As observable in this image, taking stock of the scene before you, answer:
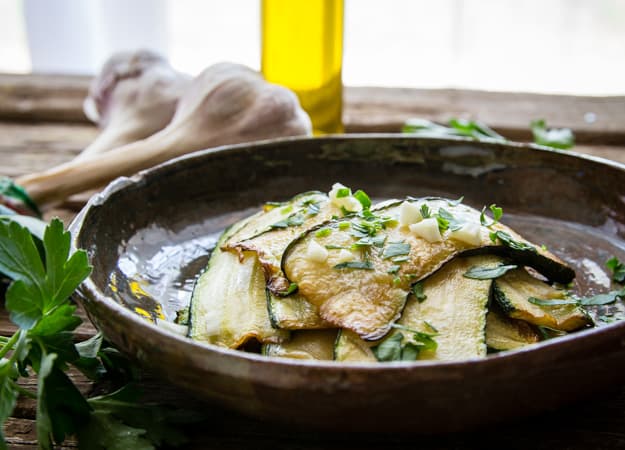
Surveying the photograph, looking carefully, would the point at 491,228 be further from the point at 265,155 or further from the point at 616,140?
the point at 616,140

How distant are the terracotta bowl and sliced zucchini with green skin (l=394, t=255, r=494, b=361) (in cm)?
12

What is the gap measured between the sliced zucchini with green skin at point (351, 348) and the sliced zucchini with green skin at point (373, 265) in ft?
0.05

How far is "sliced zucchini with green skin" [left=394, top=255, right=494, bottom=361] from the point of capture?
3.35 feet

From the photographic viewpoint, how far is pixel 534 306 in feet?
3.75

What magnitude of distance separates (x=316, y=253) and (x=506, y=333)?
296mm

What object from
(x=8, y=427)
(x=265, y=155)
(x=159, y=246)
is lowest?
(x=8, y=427)

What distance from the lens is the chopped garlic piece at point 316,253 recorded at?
1142 mm

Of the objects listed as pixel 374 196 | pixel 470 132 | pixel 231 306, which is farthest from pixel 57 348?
pixel 470 132

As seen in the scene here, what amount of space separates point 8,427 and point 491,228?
808 millimetres

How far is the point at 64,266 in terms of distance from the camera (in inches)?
42.3

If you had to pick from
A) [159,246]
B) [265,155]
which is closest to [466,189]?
[265,155]

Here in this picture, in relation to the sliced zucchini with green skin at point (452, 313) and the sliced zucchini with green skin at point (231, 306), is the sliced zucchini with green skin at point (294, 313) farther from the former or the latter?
the sliced zucchini with green skin at point (452, 313)

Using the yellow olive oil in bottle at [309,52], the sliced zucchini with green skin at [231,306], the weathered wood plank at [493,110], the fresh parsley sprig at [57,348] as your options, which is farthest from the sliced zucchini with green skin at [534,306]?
the weathered wood plank at [493,110]

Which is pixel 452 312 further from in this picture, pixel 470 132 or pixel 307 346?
pixel 470 132
